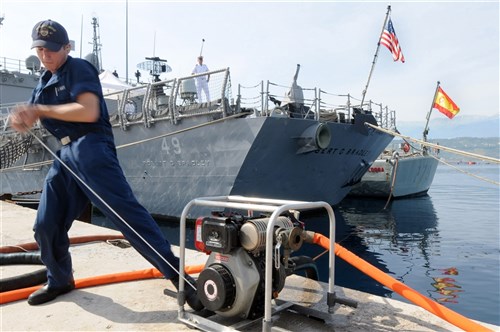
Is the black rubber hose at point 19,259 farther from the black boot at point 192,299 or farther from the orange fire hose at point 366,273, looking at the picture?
the black boot at point 192,299

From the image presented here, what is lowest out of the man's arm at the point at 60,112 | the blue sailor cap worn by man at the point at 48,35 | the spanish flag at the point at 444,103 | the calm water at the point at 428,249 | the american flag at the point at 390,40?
the calm water at the point at 428,249

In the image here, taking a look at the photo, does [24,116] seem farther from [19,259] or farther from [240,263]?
[19,259]

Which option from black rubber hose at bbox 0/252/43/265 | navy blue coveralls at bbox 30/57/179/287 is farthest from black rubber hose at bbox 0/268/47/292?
black rubber hose at bbox 0/252/43/265

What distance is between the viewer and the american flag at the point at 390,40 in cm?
1283

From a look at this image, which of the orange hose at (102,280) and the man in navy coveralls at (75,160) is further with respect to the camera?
the orange hose at (102,280)

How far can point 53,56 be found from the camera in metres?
2.64

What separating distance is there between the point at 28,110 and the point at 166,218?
963cm

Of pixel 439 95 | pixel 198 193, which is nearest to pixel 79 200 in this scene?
pixel 198 193

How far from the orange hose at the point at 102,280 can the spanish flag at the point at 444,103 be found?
1618 cm

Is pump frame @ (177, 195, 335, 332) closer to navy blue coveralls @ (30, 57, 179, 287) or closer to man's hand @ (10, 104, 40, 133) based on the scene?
navy blue coveralls @ (30, 57, 179, 287)

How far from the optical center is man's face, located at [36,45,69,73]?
8.59ft

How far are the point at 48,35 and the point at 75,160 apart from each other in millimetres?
814

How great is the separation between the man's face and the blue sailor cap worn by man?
0.03m

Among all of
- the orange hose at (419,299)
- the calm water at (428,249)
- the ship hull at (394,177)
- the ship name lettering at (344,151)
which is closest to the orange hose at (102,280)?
the orange hose at (419,299)
